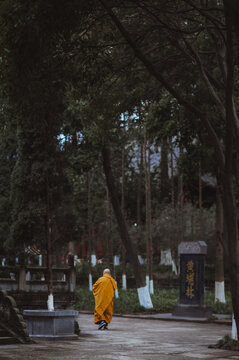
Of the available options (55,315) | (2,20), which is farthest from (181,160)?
(2,20)

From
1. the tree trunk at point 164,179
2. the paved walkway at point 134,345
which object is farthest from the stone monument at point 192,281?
the tree trunk at point 164,179

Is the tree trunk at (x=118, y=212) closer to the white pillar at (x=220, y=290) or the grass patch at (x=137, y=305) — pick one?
the grass patch at (x=137, y=305)

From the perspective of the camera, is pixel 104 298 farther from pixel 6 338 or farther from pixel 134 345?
pixel 6 338

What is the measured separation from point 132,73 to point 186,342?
649cm

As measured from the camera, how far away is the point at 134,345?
14867 mm

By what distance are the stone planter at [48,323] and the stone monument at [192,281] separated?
406 inches

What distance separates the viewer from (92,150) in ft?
82.1

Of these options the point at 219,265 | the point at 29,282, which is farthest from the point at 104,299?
the point at 219,265

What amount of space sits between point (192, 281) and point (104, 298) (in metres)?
7.58

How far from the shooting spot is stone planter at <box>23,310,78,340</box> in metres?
15.0

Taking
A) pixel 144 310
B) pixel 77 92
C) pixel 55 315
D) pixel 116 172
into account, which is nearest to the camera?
pixel 77 92

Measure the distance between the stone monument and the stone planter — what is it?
10.3 metres

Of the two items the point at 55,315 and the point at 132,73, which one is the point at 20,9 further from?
the point at 55,315

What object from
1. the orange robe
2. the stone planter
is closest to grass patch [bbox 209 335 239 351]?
the stone planter
